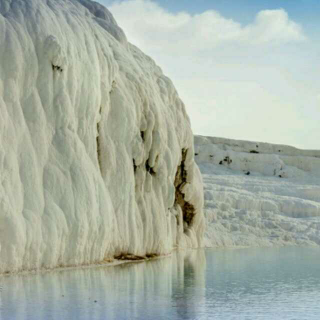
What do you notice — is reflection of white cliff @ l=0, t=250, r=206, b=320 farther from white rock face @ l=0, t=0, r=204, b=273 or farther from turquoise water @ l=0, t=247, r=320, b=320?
white rock face @ l=0, t=0, r=204, b=273

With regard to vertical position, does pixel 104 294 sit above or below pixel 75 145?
below

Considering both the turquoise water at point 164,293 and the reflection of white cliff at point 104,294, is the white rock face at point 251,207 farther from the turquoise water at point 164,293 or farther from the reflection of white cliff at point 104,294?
the reflection of white cliff at point 104,294

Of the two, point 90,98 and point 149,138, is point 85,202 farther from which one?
point 149,138

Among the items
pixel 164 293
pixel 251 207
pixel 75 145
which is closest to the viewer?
pixel 164 293

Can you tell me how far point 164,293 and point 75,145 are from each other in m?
5.91

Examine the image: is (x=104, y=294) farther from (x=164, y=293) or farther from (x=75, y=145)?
(x=75, y=145)

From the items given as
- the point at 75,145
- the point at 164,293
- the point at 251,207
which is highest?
the point at 75,145

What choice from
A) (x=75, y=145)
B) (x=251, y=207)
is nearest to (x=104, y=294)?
(x=75, y=145)

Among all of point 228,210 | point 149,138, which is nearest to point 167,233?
point 149,138

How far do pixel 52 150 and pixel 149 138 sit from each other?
23.4 feet

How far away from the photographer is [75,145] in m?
19.9

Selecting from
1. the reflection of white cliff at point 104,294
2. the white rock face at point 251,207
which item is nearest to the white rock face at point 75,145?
the reflection of white cliff at point 104,294

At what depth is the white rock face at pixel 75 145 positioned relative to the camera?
17630 mm

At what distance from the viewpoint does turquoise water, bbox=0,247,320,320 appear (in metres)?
12.3
